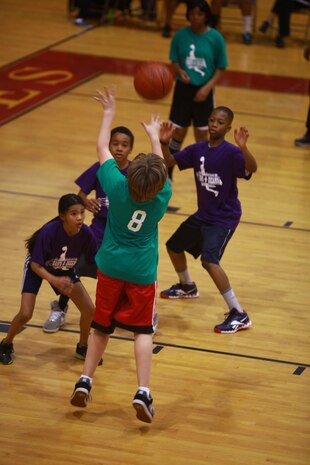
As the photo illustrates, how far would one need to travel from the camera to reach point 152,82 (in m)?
7.21

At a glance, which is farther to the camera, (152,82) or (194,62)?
(194,62)

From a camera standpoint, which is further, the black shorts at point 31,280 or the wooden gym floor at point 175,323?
the black shorts at point 31,280

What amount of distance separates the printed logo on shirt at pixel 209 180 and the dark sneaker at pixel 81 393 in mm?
1893

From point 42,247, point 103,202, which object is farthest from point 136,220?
point 103,202

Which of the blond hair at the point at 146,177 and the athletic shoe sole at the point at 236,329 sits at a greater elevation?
the blond hair at the point at 146,177

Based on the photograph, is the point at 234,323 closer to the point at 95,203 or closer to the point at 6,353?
the point at 95,203

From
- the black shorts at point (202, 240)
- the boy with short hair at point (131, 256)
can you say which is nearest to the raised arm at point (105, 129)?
the boy with short hair at point (131, 256)

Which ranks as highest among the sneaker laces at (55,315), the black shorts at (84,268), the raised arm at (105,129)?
the raised arm at (105,129)

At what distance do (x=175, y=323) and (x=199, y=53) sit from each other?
350 centimetres

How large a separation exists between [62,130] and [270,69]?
4467 mm

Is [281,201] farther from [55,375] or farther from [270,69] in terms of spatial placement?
[270,69]

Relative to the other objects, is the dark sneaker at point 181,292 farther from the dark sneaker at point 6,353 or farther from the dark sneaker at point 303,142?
the dark sneaker at point 303,142

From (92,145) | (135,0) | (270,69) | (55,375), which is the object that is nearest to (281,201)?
(92,145)

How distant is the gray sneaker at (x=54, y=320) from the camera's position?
6.06 meters
